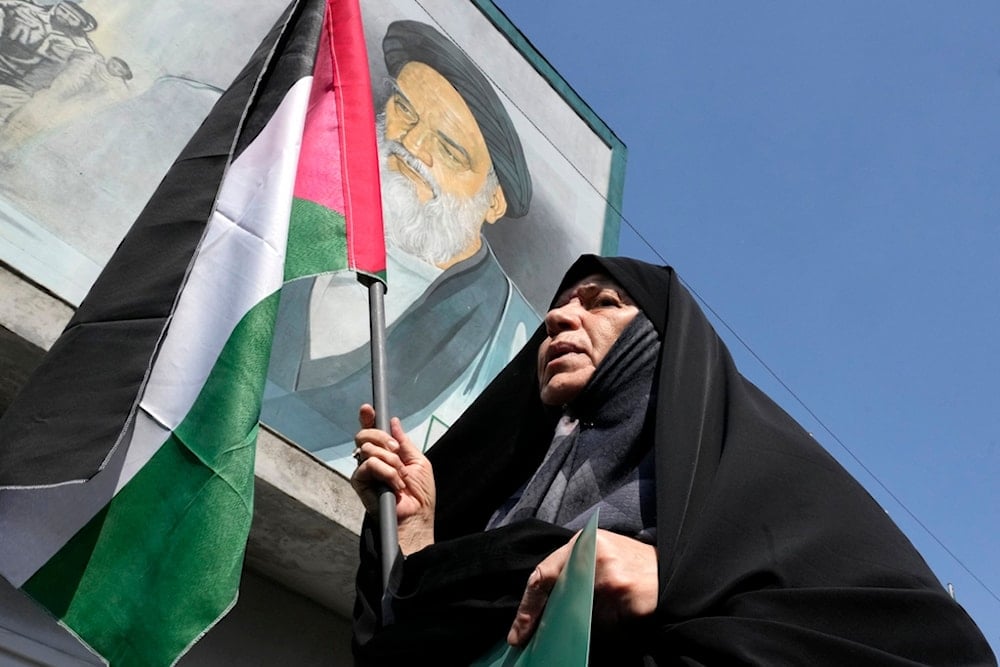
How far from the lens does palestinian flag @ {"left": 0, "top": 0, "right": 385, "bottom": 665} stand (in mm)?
2373

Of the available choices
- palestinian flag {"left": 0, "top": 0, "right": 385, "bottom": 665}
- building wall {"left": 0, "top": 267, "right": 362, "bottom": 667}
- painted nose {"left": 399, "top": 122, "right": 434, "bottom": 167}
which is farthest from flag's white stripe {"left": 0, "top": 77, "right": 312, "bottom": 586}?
painted nose {"left": 399, "top": 122, "right": 434, "bottom": 167}

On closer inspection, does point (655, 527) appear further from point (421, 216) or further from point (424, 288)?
point (421, 216)

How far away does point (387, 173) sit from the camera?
7.37 m

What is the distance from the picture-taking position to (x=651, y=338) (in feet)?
7.36

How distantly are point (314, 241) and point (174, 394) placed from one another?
2.12 ft

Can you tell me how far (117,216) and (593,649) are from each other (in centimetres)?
439

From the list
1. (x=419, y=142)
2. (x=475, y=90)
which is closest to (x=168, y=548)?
(x=419, y=142)

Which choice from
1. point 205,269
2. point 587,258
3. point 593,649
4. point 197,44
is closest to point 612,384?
point 587,258

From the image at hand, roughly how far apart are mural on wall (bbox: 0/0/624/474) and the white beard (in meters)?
0.01

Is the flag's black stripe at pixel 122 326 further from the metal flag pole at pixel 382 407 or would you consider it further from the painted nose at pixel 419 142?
the painted nose at pixel 419 142

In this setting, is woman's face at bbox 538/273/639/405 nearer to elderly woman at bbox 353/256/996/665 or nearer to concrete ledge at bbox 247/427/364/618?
elderly woman at bbox 353/256/996/665

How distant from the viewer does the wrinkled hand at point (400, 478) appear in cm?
228

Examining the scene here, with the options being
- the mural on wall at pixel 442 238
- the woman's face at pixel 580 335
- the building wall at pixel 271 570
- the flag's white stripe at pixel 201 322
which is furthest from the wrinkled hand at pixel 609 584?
the mural on wall at pixel 442 238

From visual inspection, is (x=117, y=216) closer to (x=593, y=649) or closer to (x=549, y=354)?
(x=549, y=354)
